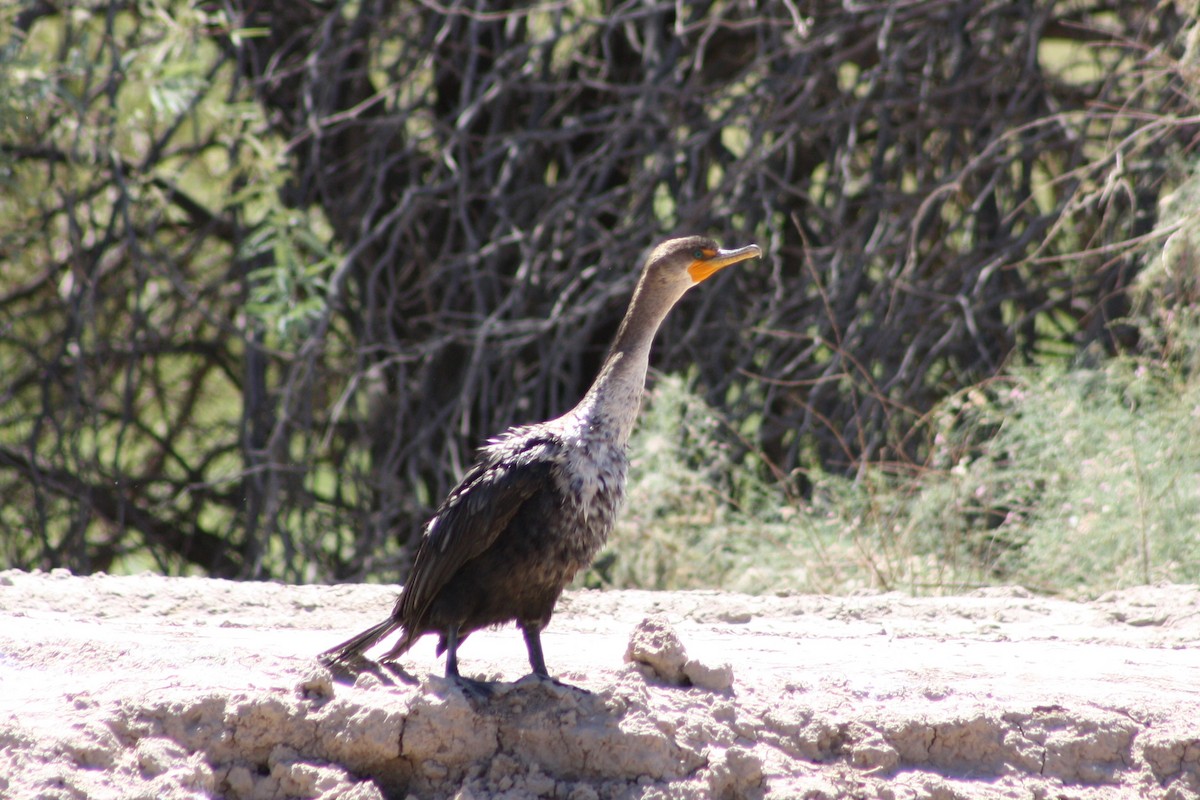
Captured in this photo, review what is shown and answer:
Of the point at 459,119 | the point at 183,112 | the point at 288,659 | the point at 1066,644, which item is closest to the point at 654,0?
the point at 459,119

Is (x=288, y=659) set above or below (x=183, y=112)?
below

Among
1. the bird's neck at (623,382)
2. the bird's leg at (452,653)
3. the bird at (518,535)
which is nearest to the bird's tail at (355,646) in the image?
the bird at (518,535)

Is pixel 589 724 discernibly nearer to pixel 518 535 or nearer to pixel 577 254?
pixel 518 535

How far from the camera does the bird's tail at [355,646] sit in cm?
299

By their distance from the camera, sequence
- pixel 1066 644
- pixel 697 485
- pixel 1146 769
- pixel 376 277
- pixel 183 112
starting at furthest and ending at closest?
1. pixel 376 277
2. pixel 183 112
3. pixel 697 485
4. pixel 1066 644
5. pixel 1146 769

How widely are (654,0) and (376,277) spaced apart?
5.87 ft

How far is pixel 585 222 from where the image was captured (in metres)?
6.37

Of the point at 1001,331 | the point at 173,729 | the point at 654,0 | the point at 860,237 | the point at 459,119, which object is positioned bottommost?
the point at 173,729

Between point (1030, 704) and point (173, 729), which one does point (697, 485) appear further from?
point (173, 729)

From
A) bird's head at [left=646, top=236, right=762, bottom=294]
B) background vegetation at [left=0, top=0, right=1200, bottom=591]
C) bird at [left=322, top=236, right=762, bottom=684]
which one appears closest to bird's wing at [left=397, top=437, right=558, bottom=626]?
bird at [left=322, top=236, right=762, bottom=684]

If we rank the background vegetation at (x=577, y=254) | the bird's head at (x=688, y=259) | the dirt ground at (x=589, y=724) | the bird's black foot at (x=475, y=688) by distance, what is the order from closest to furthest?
the dirt ground at (x=589, y=724)
the bird's black foot at (x=475, y=688)
the bird's head at (x=688, y=259)
the background vegetation at (x=577, y=254)

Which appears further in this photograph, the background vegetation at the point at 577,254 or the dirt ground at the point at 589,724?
the background vegetation at the point at 577,254

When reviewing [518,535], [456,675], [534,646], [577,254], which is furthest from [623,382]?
[577,254]

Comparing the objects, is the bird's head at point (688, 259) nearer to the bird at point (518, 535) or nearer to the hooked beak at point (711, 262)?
the hooked beak at point (711, 262)
